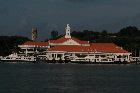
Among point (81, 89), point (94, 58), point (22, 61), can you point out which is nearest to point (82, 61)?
point (94, 58)

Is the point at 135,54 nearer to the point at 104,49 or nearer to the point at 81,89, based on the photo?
the point at 104,49

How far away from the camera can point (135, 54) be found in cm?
14462

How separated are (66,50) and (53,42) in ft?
93.1

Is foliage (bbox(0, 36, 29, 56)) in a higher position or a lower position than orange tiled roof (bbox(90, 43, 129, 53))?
higher

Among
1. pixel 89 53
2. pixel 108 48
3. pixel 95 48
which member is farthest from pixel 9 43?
pixel 108 48

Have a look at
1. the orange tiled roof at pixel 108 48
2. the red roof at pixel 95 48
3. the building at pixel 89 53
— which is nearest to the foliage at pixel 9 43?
the building at pixel 89 53

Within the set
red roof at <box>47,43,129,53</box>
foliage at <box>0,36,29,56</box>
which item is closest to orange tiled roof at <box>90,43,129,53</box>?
red roof at <box>47,43,129,53</box>

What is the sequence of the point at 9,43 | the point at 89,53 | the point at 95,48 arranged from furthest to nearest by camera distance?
the point at 9,43 → the point at 95,48 → the point at 89,53

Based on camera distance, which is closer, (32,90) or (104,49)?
(32,90)

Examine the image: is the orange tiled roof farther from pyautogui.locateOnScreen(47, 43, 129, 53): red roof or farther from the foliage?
the foliage

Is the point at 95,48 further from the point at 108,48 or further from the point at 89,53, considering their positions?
the point at 89,53

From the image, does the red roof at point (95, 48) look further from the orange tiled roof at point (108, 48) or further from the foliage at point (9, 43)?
the foliage at point (9, 43)

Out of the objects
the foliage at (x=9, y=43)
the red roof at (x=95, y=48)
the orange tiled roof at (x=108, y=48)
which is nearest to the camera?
the orange tiled roof at (x=108, y=48)

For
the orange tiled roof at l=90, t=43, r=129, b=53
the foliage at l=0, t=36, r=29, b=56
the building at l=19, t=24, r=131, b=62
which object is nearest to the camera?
the building at l=19, t=24, r=131, b=62
